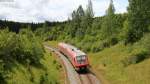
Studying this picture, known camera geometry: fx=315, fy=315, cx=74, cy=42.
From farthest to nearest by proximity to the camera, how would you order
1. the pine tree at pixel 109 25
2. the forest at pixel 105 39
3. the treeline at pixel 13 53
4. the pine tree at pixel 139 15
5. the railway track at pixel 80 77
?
the pine tree at pixel 109 25
the pine tree at pixel 139 15
the railway track at pixel 80 77
the forest at pixel 105 39
the treeline at pixel 13 53

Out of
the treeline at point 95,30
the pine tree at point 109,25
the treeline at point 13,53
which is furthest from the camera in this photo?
the pine tree at point 109,25

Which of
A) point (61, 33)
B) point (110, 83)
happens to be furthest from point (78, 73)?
point (61, 33)

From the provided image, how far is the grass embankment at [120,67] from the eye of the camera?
44588mm

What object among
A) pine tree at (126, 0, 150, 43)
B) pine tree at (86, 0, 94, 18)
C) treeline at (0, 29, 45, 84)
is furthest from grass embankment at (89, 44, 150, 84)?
pine tree at (86, 0, 94, 18)

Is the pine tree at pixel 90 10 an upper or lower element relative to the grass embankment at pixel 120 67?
upper

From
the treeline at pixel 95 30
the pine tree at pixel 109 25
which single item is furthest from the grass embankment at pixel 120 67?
the pine tree at pixel 109 25

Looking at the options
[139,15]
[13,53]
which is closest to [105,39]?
[139,15]

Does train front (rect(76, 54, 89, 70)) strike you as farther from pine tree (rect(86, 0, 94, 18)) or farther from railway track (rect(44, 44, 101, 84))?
pine tree (rect(86, 0, 94, 18))

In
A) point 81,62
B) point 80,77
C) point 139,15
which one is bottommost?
point 80,77

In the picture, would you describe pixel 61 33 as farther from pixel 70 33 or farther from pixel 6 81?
pixel 6 81

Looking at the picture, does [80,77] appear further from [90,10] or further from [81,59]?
[90,10]

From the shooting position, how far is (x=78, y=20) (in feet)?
419

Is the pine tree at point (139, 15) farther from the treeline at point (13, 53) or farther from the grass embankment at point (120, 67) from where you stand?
the treeline at point (13, 53)

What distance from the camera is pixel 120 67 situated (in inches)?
2064
